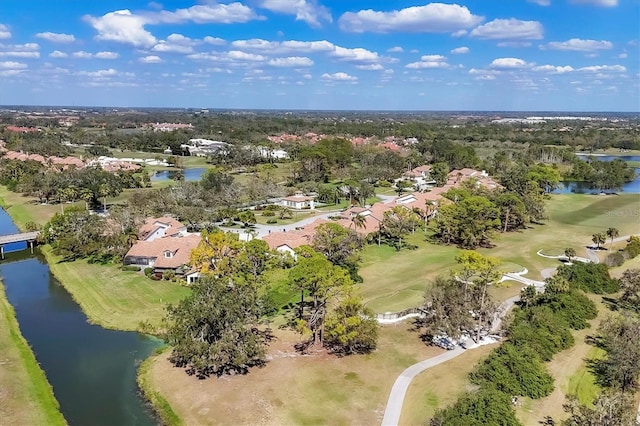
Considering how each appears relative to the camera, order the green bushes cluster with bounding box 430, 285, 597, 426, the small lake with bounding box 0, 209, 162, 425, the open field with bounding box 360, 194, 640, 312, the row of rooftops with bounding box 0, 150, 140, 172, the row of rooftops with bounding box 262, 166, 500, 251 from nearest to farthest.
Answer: the green bushes cluster with bounding box 430, 285, 597, 426, the small lake with bounding box 0, 209, 162, 425, the open field with bounding box 360, 194, 640, 312, the row of rooftops with bounding box 262, 166, 500, 251, the row of rooftops with bounding box 0, 150, 140, 172

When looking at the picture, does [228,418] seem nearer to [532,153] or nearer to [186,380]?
[186,380]

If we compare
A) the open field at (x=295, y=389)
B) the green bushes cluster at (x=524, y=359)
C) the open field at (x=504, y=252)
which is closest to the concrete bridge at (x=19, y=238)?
the open field at (x=295, y=389)

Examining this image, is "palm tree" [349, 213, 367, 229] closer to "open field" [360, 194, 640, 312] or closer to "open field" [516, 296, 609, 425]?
"open field" [360, 194, 640, 312]

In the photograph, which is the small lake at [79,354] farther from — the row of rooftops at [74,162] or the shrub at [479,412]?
the row of rooftops at [74,162]

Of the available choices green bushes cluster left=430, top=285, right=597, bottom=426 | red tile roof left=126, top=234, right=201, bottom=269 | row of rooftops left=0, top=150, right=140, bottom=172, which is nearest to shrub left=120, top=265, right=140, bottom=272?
red tile roof left=126, top=234, right=201, bottom=269

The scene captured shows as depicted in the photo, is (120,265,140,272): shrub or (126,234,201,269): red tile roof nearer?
(126,234,201,269): red tile roof

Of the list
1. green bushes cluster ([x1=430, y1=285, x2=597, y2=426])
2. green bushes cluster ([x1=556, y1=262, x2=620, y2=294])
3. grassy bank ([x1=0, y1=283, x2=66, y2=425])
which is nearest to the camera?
green bushes cluster ([x1=430, y1=285, x2=597, y2=426])

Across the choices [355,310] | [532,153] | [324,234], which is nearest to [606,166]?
[532,153]
